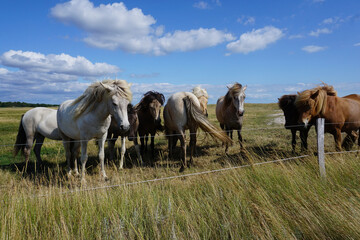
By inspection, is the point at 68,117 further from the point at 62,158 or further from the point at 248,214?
the point at 248,214

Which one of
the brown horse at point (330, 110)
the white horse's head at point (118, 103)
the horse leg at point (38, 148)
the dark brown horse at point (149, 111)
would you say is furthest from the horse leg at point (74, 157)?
the brown horse at point (330, 110)

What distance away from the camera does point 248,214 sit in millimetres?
2516

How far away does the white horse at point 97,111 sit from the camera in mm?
4184

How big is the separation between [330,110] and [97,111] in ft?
19.4

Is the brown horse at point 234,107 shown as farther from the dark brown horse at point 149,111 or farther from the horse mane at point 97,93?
the horse mane at point 97,93

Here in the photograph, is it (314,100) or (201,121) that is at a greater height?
(314,100)

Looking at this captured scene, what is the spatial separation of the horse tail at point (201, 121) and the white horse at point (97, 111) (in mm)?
1757

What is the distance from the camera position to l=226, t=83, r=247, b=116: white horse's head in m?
6.28

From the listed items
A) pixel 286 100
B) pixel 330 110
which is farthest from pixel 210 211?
pixel 286 100

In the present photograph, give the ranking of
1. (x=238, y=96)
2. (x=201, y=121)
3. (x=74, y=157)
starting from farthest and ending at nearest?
(x=238, y=96)
(x=74, y=157)
(x=201, y=121)

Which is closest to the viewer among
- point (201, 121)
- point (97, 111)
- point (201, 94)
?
point (97, 111)

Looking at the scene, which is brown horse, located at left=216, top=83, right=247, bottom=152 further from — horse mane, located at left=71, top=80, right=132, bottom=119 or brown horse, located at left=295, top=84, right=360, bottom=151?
horse mane, located at left=71, top=80, right=132, bottom=119

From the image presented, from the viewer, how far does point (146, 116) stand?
6820mm

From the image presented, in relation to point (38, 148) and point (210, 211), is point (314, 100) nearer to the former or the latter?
point (210, 211)
